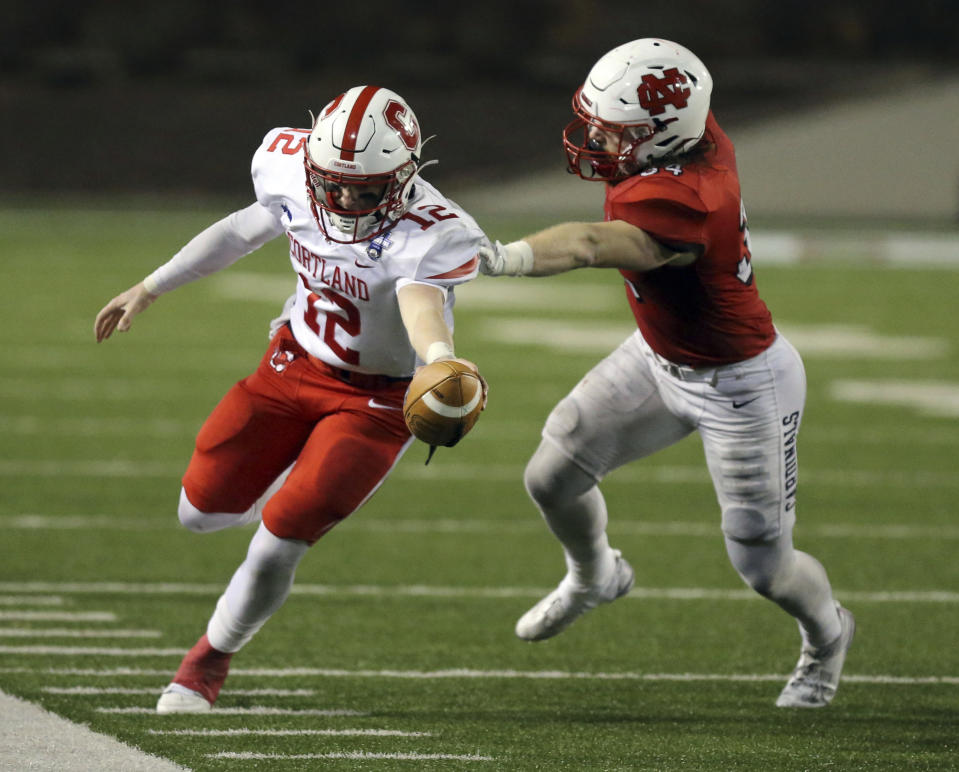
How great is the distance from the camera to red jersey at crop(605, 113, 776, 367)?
4.00 metres

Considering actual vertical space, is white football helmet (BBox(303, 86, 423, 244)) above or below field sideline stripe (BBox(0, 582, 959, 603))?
above

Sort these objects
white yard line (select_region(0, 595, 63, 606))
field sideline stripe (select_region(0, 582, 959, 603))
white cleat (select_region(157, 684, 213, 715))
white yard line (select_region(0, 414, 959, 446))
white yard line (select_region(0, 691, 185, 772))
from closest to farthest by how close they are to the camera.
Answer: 1. white yard line (select_region(0, 691, 185, 772))
2. white cleat (select_region(157, 684, 213, 715))
3. white yard line (select_region(0, 595, 63, 606))
4. field sideline stripe (select_region(0, 582, 959, 603))
5. white yard line (select_region(0, 414, 959, 446))

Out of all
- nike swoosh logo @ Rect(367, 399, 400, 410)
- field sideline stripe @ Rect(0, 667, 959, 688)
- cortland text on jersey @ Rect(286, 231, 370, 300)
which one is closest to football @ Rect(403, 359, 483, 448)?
cortland text on jersey @ Rect(286, 231, 370, 300)

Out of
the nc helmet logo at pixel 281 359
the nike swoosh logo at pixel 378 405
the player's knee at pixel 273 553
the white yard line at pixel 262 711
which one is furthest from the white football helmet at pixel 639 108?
the white yard line at pixel 262 711

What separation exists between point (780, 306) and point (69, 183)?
48.7 feet

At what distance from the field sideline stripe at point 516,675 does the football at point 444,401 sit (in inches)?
50.8

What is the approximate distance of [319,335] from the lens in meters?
4.32

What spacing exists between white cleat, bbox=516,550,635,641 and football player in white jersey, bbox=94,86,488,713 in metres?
0.75

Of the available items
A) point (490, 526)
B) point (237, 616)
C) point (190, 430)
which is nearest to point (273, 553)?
point (237, 616)

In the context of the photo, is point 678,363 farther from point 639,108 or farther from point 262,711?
point 262,711

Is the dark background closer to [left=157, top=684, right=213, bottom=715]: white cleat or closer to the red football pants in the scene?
the red football pants

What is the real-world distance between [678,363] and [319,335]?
2.90 ft

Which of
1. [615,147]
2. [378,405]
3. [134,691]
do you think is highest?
[615,147]

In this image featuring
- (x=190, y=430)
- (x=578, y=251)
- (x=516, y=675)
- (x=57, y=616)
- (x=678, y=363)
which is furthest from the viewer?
(x=190, y=430)
